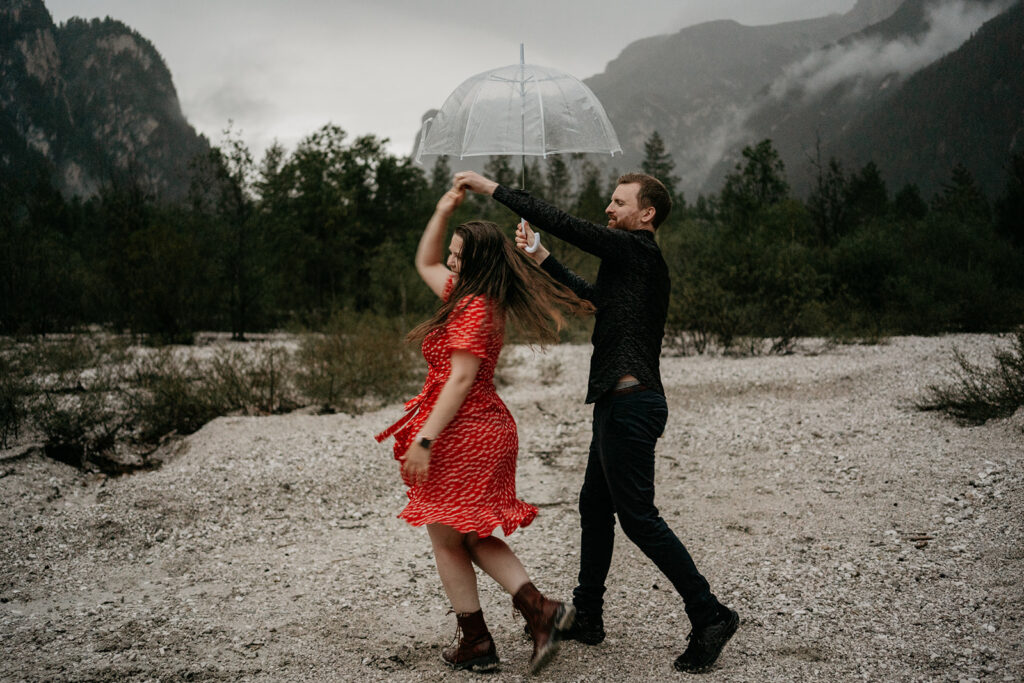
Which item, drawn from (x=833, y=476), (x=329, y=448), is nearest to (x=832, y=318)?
(x=833, y=476)

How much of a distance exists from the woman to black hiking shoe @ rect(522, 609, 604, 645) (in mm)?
460

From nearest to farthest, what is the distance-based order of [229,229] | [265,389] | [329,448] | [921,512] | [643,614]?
[643,614], [921,512], [329,448], [265,389], [229,229]

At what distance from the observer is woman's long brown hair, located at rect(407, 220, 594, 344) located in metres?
2.93

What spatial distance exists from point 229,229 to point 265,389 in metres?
16.1

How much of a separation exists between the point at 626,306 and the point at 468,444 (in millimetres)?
858

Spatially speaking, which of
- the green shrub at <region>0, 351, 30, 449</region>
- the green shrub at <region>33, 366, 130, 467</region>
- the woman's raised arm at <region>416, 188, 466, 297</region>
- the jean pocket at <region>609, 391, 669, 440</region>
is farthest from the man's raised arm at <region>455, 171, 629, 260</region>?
the green shrub at <region>0, 351, 30, 449</region>

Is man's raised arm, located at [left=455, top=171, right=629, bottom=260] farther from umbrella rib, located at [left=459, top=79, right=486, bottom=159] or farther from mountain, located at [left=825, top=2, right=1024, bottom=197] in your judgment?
mountain, located at [left=825, top=2, right=1024, bottom=197]

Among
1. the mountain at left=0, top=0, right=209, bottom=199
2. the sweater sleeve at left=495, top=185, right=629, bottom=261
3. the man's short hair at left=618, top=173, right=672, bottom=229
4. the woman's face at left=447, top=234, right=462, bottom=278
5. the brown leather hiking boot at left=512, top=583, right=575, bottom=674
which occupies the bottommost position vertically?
the brown leather hiking boot at left=512, top=583, right=575, bottom=674

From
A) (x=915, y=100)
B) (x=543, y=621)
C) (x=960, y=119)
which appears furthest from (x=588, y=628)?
(x=915, y=100)

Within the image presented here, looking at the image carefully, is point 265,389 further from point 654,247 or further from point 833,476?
point 654,247

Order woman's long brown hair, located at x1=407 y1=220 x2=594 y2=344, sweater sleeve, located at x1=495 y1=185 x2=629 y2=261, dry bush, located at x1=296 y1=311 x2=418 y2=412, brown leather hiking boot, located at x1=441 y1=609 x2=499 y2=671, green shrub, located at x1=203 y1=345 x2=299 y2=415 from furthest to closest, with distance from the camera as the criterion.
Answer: dry bush, located at x1=296 y1=311 x2=418 y2=412 → green shrub, located at x1=203 y1=345 x2=299 y2=415 → brown leather hiking boot, located at x1=441 y1=609 x2=499 y2=671 → woman's long brown hair, located at x1=407 y1=220 x2=594 y2=344 → sweater sleeve, located at x1=495 y1=185 x2=629 y2=261

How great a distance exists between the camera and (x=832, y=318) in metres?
17.3

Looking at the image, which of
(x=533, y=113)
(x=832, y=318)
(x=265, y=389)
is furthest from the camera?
(x=832, y=318)

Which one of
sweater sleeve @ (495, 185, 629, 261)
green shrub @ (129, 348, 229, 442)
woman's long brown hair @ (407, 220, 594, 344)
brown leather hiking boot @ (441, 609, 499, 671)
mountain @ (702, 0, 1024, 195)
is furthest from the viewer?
mountain @ (702, 0, 1024, 195)
